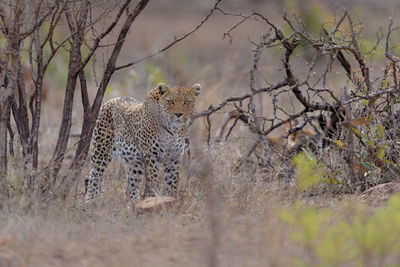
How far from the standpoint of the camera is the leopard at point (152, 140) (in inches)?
284

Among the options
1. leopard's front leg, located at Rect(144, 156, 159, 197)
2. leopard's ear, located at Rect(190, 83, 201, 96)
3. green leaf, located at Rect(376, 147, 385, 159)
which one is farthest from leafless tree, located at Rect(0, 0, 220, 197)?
green leaf, located at Rect(376, 147, 385, 159)

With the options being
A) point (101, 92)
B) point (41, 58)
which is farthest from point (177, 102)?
point (41, 58)

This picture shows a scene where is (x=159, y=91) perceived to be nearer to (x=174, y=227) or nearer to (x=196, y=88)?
(x=196, y=88)

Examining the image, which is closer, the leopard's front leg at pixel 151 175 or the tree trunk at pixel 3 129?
the tree trunk at pixel 3 129

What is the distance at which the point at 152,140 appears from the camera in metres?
7.40

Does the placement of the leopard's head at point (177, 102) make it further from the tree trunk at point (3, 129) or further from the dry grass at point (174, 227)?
the tree trunk at point (3, 129)

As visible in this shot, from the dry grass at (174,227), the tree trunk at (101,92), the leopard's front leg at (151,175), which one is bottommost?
the dry grass at (174,227)

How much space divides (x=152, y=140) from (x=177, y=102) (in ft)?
1.66

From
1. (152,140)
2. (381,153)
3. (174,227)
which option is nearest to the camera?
(174,227)

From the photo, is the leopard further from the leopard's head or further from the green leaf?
the green leaf

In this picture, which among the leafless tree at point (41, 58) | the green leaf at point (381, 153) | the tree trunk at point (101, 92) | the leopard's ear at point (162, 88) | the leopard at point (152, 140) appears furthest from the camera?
the leopard's ear at point (162, 88)

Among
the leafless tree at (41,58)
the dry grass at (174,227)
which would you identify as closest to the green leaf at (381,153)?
the dry grass at (174,227)

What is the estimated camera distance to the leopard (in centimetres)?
722

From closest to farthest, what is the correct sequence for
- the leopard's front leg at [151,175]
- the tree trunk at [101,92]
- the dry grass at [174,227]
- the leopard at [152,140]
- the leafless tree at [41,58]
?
the dry grass at [174,227], the leafless tree at [41,58], the tree trunk at [101,92], the leopard's front leg at [151,175], the leopard at [152,140]
